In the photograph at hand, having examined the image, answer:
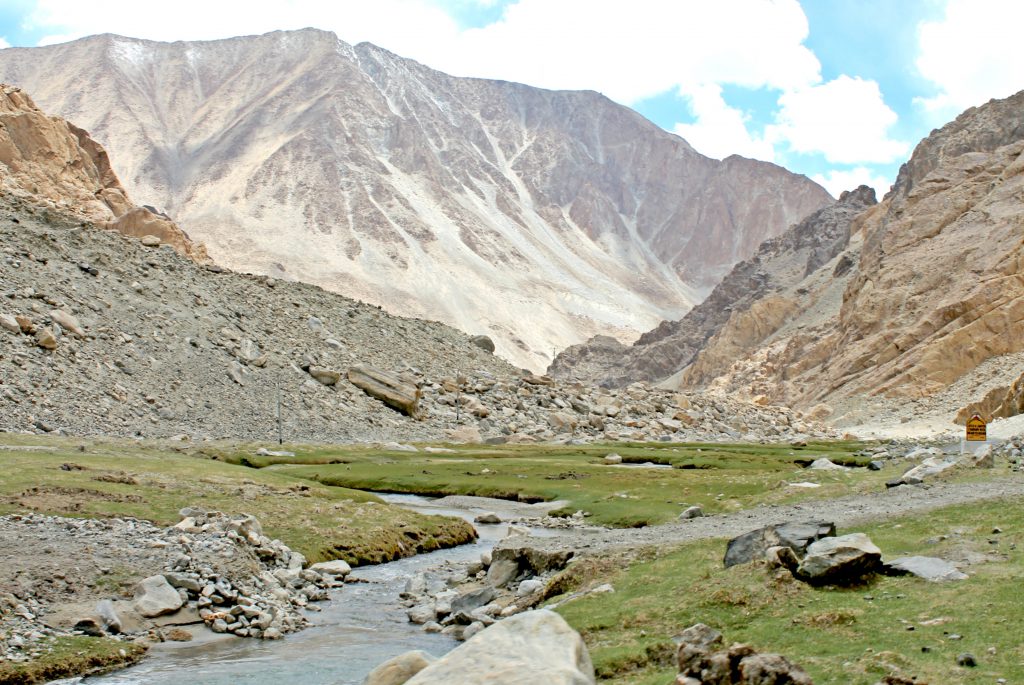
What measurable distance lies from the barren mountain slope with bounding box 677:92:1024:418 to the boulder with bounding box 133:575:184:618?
85970 mm

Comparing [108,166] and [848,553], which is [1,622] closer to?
[848,553]

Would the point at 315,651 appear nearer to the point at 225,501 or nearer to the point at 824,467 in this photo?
the point at 225,501

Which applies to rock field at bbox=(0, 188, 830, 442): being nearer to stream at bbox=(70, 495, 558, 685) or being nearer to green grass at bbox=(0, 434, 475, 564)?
green grass at bbox=(0, 434, 475, 564)

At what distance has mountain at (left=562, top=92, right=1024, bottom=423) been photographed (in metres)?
101

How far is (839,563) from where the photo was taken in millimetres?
17016

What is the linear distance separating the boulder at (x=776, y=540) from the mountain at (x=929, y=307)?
57.5m

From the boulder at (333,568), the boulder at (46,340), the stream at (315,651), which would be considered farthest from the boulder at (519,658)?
the boulder at (46,340)

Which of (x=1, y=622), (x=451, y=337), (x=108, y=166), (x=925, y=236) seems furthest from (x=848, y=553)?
(x=108, y=166)

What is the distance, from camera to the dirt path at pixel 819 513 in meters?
25.7

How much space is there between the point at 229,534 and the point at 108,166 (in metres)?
115

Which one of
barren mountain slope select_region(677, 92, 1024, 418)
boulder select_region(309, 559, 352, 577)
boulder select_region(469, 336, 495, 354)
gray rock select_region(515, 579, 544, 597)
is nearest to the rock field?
boulder select_region(469, 336, 495, 354)

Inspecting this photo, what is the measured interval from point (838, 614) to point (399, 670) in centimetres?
677

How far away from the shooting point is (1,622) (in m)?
19.3

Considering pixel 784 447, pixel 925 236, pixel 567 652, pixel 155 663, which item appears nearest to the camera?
pixel 567 652
